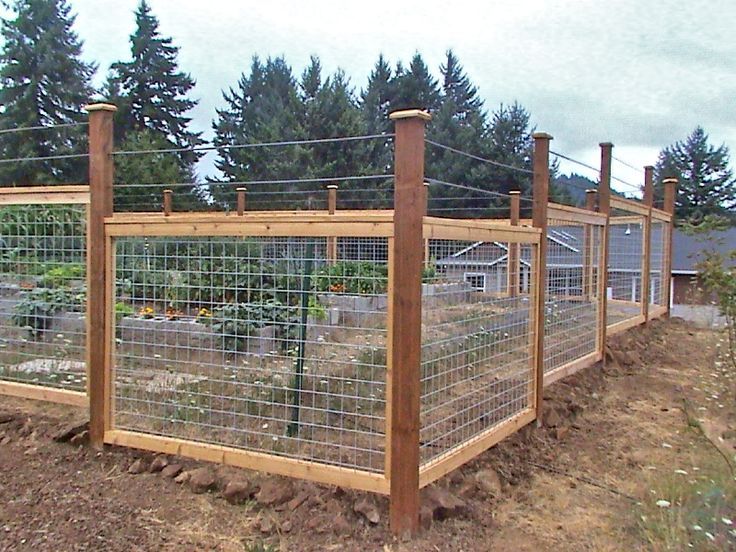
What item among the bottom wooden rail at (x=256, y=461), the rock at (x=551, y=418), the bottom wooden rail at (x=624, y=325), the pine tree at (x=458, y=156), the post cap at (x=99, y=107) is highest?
the pine tree at (x=458, y=156)

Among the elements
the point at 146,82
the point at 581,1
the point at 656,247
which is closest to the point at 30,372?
the point at 581,1

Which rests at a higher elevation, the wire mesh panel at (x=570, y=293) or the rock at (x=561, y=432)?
the wire mesh panel at (x=570, y=293)

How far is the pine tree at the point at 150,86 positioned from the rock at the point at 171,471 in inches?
988

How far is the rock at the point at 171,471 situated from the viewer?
11.6 ft

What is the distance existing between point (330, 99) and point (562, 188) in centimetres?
940

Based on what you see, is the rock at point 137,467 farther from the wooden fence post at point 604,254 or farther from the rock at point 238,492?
the wooden fence post at point 604,254

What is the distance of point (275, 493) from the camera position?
3238 millimetres

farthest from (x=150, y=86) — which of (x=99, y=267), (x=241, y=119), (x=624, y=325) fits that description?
(x=99, y=267)

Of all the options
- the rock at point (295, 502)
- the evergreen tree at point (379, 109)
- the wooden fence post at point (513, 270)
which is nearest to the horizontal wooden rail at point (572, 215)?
the wooden fence post at point (513, 270)

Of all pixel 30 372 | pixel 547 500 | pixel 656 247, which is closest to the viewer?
pixel 547 500

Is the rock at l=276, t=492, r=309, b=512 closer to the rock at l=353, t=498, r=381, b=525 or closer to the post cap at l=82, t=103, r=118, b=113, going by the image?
the rock at l=353, t=498, r=381, b=525

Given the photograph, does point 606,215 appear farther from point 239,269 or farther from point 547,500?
point 239,269

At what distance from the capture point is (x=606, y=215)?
638 centimetres

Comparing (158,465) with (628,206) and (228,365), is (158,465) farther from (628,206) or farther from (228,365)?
(628,206)
